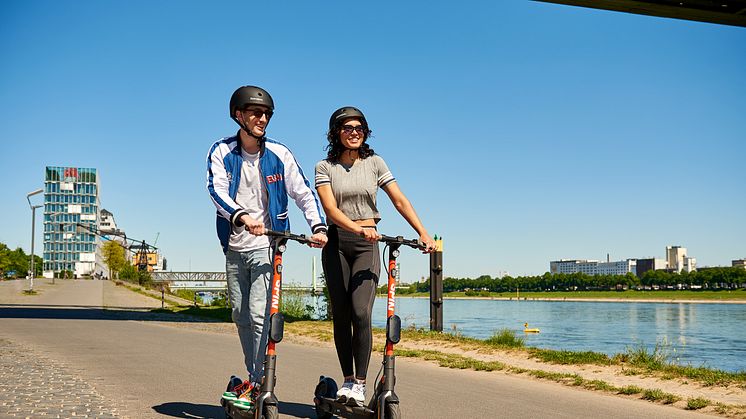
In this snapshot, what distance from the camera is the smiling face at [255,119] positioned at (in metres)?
4.75

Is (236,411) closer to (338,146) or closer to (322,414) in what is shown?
(322,414)

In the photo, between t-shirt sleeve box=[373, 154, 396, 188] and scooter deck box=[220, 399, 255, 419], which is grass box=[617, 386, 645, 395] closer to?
t-shirt sleeve box=[373, 154, 396, 188]

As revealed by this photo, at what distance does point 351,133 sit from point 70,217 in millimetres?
188581

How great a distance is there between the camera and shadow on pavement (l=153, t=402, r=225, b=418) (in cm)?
532

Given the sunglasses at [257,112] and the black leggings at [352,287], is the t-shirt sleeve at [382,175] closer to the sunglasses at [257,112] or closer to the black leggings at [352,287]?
the black leggings at [352,287]

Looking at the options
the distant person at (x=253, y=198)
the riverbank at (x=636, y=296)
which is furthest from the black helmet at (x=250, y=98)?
the riverbank at (x=636, y=296)

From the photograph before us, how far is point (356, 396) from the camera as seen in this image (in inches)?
186

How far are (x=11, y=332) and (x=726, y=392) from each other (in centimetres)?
1291

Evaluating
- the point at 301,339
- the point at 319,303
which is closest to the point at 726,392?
the point at 301,339

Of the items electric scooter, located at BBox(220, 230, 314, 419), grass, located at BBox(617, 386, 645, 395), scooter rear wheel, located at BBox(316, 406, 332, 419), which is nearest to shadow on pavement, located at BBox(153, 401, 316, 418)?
scooter rear wheel, located at BBox(316, 406, 332, 419)

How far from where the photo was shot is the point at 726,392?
715 cm

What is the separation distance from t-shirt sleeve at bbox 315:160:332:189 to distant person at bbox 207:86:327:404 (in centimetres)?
14

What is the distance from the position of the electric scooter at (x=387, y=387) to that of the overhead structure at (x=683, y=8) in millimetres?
14360

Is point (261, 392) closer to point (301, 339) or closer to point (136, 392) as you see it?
point (136, 392)
